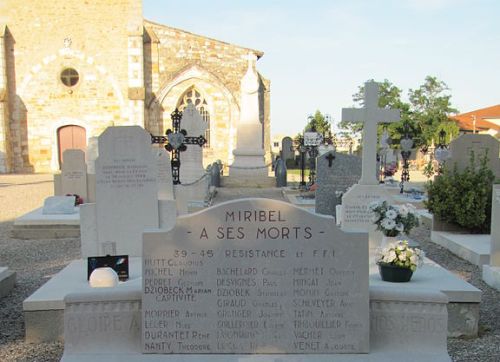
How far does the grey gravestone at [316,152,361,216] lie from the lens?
29.1 feet

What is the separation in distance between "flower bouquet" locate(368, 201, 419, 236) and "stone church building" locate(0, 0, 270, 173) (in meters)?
19.4

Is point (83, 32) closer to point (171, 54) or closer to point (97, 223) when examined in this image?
point (171, 54)

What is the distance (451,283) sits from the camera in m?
4.53

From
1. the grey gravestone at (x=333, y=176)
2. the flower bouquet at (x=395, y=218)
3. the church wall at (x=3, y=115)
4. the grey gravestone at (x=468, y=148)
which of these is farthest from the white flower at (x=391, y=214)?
the church wall at (x=3, y=115)

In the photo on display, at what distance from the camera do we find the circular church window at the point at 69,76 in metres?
23.6

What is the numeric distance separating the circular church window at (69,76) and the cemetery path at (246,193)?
11.9 metres

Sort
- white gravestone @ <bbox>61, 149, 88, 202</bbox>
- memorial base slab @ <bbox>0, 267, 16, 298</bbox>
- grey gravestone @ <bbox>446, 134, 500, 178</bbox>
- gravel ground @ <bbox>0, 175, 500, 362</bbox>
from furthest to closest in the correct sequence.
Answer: white gravestone @ <bbox>61, 149, 88, 202</bbox>, grey gravestone @ <bbox>446, 134, 500, 178</bbox>, memorial base slab @ <bbox>0, 267, 16, 298</bbox>, gravel ground @ <bbox>0, 175, 500, 362</bbox>

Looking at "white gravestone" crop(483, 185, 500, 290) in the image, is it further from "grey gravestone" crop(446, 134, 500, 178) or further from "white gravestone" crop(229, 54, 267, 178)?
"white gravestone" crop(229, 54, 267, 178)

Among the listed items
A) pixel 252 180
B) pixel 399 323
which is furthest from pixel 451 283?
pixel 252 180

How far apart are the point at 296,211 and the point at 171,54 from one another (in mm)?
21985

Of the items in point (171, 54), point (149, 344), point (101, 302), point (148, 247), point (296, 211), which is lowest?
point (149, 344)

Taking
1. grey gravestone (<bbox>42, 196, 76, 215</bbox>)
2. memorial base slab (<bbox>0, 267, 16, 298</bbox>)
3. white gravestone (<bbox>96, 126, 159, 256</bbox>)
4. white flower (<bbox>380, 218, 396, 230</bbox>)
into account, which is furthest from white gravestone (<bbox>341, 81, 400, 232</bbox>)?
grey gravestone (<bbox>42, 196, 76, 215</bbox>)

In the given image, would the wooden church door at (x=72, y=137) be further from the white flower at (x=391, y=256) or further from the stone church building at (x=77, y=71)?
the white flower at (x=391, y=256)

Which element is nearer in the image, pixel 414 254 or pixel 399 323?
pixel 399 323
